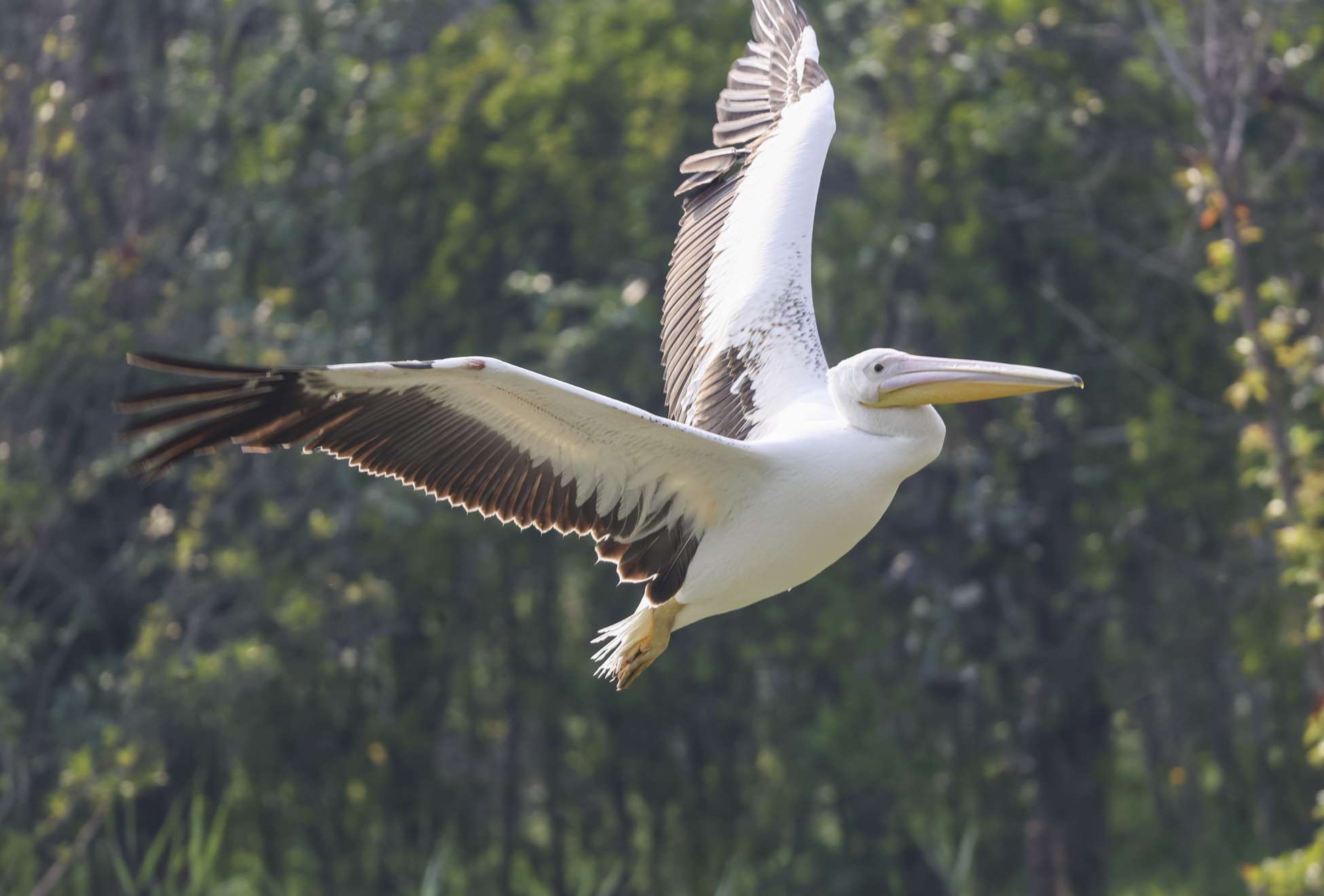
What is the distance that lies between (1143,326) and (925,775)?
9.80ft

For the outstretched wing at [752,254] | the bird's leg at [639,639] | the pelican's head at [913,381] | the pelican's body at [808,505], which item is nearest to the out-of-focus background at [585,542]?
the outstretched wing at [752,254]

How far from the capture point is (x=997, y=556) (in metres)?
12.0

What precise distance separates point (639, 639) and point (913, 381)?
103 centimetres

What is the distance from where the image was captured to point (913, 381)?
5.15 metres

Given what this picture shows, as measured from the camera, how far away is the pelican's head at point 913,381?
16.8 feet

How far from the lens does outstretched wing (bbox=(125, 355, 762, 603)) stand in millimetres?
4801

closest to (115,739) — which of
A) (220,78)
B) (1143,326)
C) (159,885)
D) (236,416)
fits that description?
(159,885)

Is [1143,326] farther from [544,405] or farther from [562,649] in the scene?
[544,405]

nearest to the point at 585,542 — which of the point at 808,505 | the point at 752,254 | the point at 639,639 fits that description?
the point at 752,254

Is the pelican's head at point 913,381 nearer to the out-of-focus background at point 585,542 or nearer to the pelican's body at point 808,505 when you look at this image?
the pelican's body at point 808,505

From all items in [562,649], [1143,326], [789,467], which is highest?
[789,467]

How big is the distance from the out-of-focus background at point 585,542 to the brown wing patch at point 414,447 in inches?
176

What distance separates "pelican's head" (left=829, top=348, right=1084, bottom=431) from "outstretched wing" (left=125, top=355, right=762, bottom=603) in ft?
1.08

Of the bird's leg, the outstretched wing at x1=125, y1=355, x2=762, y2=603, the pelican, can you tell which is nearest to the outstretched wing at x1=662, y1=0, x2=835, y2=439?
the pelican
